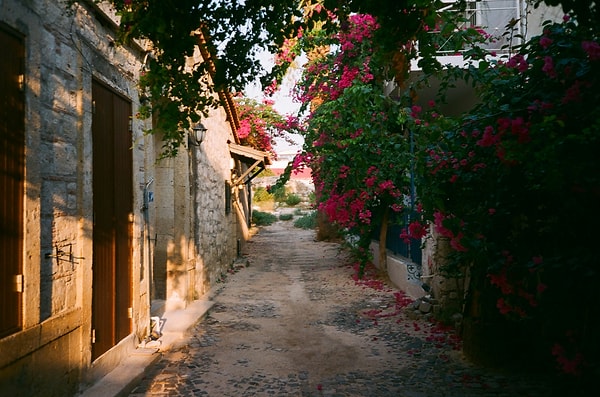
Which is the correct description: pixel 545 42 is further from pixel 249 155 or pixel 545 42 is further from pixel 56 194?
pixel 249 155

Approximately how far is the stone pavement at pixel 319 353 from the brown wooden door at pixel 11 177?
178 centimetres

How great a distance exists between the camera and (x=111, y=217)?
507 cm

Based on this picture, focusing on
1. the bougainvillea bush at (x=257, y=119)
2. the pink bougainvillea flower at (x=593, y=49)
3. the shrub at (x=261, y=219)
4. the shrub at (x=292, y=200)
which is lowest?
the shrub at (x=261, y=219)

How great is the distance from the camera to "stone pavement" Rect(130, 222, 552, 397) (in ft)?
15.7

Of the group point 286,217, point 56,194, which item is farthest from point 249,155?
point 286,217

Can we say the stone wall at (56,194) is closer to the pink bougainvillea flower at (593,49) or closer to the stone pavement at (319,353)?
the stone pavement at (319,353)

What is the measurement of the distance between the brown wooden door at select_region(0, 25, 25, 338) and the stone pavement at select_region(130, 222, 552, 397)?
5.85ft

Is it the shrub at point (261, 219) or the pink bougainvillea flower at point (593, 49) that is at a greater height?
the pink bougainvillea flower at point (593, 49)

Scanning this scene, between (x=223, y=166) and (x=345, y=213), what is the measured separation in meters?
3.51

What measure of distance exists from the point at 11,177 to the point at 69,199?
34.1 inches

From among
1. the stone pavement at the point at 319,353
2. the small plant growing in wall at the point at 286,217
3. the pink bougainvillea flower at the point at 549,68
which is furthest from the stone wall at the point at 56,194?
the small plant growing in wall at the point at 286,217

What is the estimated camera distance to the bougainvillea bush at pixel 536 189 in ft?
10.5

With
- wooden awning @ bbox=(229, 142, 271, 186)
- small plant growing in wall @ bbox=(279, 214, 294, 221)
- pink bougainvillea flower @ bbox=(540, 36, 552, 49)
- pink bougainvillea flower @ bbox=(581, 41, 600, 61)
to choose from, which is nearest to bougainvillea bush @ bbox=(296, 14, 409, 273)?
wooden awning @ bbox=(229, 142, 271, 186)

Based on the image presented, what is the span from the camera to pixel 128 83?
5594mm
